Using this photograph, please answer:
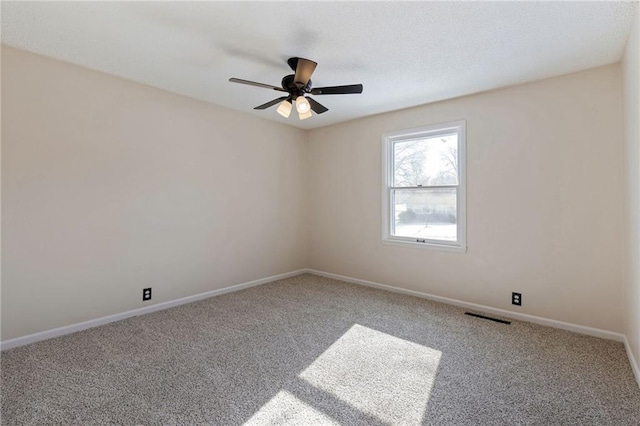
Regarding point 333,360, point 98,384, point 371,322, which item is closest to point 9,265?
point 98,384

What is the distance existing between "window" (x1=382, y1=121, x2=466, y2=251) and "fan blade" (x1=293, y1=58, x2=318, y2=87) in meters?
1.90

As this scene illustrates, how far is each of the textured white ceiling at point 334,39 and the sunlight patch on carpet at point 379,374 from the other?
2468mm

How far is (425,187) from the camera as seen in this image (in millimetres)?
3852

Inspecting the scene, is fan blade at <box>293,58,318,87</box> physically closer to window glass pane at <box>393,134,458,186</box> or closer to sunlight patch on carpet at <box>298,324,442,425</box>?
window glass pane at <box>393,134,458,186</box>

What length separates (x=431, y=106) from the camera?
12.3 ft

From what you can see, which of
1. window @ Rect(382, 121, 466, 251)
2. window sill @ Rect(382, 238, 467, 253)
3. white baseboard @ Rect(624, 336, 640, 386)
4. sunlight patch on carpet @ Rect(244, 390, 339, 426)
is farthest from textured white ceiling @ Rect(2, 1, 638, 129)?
sunlight patch on carpet @ Rect(244, 390, 339, 426)

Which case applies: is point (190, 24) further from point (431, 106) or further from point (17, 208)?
point (431, 106)

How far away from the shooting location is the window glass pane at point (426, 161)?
3.67 metres

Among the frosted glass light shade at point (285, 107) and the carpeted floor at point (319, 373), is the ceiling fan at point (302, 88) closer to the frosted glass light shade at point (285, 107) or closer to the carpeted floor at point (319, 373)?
the frosted glass light shade at point (285, 107)

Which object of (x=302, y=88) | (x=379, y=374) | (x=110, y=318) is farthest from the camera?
(x=110, y=318)

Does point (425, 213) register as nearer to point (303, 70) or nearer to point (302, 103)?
point (302, 103)

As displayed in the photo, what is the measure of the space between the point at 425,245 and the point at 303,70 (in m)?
2.56

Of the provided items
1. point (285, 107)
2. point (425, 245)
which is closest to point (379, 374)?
point (425, 245)

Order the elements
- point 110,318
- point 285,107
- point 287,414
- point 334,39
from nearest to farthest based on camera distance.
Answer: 1. point 287,414
2. point 334,39
3. point 285,107
4. point 110,318
